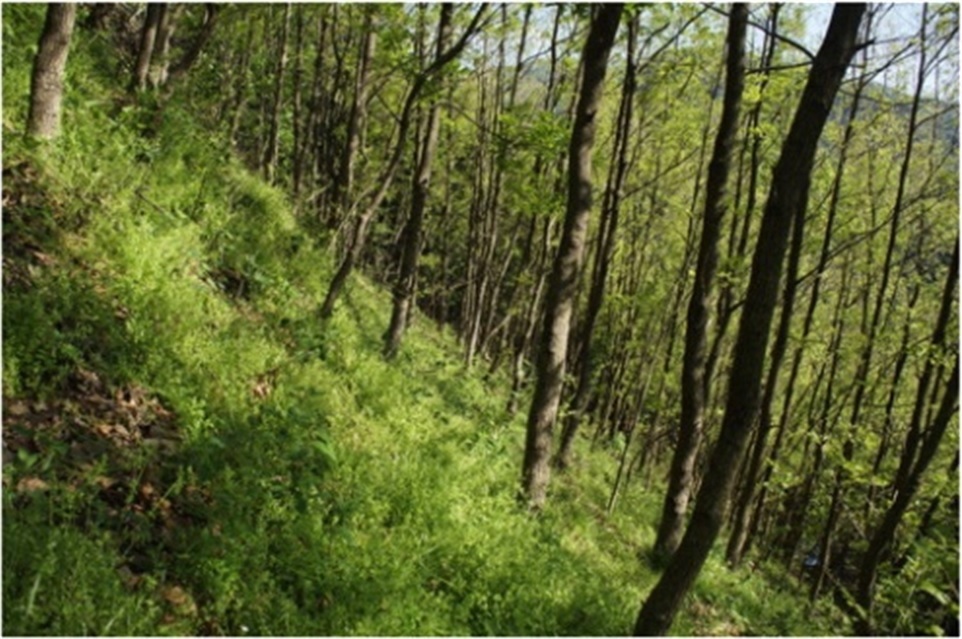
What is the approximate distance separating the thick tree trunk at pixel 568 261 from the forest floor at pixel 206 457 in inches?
17.4

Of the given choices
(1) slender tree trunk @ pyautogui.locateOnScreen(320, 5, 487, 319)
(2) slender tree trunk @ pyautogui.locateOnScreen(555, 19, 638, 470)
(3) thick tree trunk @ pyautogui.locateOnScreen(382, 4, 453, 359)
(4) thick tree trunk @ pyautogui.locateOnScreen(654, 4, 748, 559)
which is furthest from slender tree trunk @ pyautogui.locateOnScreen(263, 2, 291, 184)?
(4) thick tree trunk @ pyautogui.locateOnScreen(654, 4, 748, 559)

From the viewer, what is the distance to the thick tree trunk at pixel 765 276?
4.24m

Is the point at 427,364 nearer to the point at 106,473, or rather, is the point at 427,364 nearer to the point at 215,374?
the point at 215,374

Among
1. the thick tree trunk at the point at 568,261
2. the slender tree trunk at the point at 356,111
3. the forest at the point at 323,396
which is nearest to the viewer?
the forest at the point at 323,396

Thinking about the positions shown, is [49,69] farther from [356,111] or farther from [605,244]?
[605,244]

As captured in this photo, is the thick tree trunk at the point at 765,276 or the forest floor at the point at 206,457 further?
the thick tree trunk at the point at 765,276

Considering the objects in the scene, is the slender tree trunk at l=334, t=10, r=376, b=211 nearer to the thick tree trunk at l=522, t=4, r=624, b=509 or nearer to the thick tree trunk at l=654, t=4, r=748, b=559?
the thick tree trunk at l=522, t=4, r=624, b=509

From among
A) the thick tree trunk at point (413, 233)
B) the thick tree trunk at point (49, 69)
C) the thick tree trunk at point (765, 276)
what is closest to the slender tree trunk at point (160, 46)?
the thick tree trunk at point (413, 233)

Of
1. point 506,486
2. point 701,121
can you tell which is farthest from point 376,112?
point 506,486

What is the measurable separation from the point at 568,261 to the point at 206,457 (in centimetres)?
444

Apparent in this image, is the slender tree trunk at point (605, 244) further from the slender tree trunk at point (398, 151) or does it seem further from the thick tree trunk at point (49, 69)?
the thick tree trunk at point (49, 69)

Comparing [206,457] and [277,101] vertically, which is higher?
[277,101]

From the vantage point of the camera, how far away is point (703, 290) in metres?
8.48

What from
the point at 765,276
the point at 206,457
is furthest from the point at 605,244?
the point at 206,457
